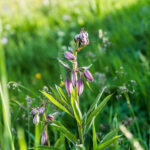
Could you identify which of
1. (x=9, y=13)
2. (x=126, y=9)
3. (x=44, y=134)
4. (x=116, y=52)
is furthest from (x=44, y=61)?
(x=9, y=13)

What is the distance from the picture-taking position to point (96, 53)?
1883 millimetres

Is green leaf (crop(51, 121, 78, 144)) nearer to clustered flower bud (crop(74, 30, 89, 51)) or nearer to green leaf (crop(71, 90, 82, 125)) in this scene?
green leaf (crop(71, 90, 82, 125))

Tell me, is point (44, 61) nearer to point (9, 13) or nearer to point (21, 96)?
point (21, 96)

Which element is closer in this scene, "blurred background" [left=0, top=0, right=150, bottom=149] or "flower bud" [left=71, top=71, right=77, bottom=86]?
"flower bud" [left=71, top=71, right=77, bottom=86]

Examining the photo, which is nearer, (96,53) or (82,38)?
(82,38)

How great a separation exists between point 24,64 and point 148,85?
1563mm

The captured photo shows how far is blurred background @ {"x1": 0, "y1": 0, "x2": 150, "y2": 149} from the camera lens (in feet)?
4.60

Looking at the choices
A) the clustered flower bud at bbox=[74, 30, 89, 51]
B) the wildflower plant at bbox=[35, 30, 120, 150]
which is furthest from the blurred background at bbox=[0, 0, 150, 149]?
the clustered flower bud at bbox=[74, 30, 89, 51]

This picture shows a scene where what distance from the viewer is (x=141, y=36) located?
2.33m

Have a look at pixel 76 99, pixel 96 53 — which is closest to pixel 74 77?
pixel 76 99

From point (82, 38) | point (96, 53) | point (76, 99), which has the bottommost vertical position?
point (76, 99)

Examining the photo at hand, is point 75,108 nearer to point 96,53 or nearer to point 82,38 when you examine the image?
point 82,38

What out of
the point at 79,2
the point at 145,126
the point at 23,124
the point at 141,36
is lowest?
the point at 145,126

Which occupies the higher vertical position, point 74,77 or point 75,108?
point 74,77
